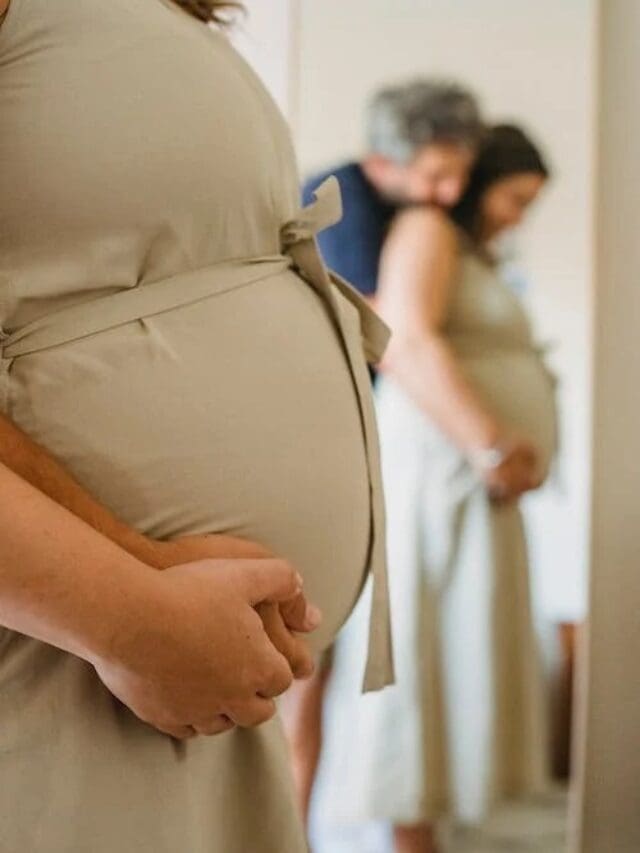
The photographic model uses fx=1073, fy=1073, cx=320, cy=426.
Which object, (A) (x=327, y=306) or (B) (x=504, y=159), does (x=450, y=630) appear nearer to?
(B) (x=504, y=159)

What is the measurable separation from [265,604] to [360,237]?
2.95ft

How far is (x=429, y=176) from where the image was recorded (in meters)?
1.39

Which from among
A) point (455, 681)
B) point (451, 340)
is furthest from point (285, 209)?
point (455, 681)

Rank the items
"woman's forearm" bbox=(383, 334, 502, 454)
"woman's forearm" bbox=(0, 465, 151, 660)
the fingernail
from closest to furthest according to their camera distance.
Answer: "woman's forearm" bbox=(0, 465, 151, 660)
the fingernail
"woman's forearm" bbox=(383, 334, 502, 454)

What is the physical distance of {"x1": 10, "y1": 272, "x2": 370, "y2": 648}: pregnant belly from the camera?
21.1 inches

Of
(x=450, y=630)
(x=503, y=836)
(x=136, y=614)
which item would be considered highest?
(x=136, y=614)

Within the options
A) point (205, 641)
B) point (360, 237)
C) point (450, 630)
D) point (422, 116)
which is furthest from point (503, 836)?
point (205, 641)

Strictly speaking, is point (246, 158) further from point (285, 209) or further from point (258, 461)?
point (258, 461)

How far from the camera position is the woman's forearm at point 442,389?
1359mm

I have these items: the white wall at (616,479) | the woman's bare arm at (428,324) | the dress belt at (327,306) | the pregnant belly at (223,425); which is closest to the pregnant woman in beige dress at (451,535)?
the woman's bare arm at (428,324)

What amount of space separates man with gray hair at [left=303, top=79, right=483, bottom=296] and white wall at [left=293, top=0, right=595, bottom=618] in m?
0.02

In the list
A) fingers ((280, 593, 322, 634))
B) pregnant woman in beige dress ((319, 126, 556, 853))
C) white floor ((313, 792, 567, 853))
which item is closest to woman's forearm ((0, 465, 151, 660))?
fingers ((280, 593, 322, 634))

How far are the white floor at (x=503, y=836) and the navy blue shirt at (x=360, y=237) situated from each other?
70 cm

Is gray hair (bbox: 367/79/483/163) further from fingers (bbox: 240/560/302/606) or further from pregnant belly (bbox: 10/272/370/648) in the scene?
fingers (bbox: 240/560/302/606)
